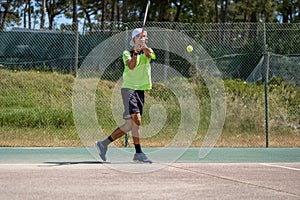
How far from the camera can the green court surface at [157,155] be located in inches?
462

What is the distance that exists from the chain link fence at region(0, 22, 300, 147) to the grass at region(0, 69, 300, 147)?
25 millimetres

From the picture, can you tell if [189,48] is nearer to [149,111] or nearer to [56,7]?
[149,111]

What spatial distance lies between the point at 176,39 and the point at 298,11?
1369 inches

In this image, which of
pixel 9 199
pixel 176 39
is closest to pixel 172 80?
pixel 176 39

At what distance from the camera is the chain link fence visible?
16031 mm

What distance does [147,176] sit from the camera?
905 centimetres

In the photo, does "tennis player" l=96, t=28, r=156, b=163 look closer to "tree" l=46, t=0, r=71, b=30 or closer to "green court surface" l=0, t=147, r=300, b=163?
"green court surface" l=0, t=147, r=300, b=163

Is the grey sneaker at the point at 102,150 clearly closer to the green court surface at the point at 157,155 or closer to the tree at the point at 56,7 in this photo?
the green court surface at the point at 157,155

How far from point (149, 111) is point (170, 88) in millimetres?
856

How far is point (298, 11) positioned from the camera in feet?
163

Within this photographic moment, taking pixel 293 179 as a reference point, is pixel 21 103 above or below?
above

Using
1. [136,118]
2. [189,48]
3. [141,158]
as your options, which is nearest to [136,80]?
[136,118]

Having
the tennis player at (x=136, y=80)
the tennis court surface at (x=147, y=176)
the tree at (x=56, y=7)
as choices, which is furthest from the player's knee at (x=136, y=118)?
the tree at (x=56, y=7)

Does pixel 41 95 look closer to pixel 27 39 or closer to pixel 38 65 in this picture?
pixel 38 65
